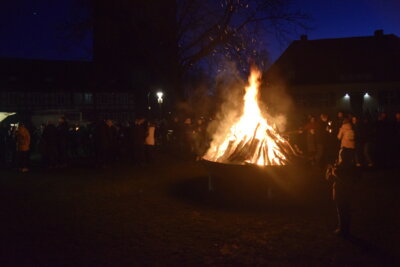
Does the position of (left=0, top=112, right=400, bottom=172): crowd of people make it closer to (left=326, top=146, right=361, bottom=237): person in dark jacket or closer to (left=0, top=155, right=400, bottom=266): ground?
(left=0, top=155, right=400, bottom=266): ground

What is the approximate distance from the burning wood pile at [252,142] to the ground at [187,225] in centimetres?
83

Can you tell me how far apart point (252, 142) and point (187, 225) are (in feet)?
11.4

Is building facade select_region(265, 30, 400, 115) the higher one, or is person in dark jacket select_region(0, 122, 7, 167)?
building facade select_region(265, 30, 400, 115)

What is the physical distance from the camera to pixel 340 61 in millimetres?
38500

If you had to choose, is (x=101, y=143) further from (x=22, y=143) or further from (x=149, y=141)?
(x=22, y=143)

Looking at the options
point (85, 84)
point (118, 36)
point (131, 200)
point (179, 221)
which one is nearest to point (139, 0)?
point (118, 36)

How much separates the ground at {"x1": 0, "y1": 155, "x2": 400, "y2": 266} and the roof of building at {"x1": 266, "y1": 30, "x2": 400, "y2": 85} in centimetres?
3003

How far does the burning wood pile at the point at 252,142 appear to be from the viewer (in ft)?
27.9

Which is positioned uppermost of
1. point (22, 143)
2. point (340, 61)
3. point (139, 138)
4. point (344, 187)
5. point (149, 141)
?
point (340, 61)

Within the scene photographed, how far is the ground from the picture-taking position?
4.68 m

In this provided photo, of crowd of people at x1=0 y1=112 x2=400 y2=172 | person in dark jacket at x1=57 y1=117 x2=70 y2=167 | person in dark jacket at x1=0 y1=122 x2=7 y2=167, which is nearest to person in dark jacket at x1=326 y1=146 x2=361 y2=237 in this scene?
crowd of people at x1=0 y1=112 x2=400 y2=172

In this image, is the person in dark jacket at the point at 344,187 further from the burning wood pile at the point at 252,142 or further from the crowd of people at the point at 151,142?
the crowd of people at the point at 151,142

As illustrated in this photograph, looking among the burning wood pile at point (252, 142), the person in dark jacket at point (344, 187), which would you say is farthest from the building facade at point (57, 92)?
the person in dark jacket at point (344, 187)

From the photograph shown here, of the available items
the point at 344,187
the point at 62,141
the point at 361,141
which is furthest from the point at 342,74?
the point at 344,187
